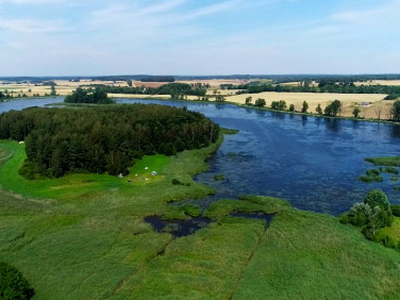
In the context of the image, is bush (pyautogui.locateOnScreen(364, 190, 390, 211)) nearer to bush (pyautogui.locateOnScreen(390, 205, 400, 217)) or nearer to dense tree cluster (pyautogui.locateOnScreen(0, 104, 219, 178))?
bush (pyautogui.locateOnScreen(390, 205, 400, 217))

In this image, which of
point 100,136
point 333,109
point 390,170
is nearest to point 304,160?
point 390,170

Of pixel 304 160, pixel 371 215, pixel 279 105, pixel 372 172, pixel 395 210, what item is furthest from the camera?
pixel 279 105

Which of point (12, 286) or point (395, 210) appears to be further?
point (395, 210)

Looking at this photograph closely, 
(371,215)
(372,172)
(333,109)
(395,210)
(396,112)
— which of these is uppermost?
(396,112)

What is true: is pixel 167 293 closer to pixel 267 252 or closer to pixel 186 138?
pixel 267 252

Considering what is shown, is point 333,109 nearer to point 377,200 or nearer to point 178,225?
point 377,200

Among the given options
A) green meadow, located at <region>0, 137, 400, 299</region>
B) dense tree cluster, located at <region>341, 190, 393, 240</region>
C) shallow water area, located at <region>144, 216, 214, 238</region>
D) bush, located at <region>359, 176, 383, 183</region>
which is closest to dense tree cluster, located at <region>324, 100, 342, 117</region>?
bush, located at <region>359, 176, 383, 183</region>
